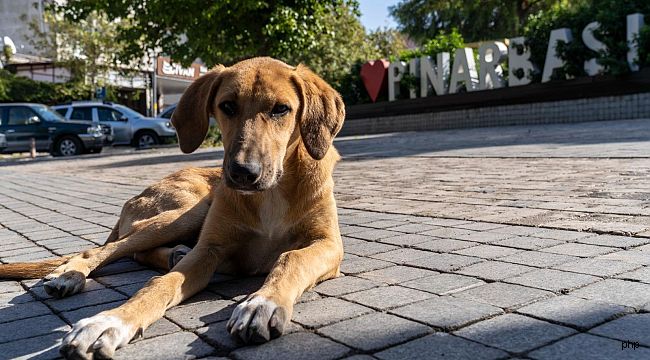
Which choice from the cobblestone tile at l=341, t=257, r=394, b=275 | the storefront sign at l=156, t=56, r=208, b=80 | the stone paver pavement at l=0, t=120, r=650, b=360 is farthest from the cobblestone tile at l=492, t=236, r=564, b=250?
the storefront sign at l=156, t=56, r=208, b=80

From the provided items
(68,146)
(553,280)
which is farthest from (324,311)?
(68,146)

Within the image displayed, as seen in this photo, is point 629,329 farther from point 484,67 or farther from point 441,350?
point 484,67

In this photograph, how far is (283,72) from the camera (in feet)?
11.9

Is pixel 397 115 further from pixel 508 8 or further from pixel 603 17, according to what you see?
pixel 508 8

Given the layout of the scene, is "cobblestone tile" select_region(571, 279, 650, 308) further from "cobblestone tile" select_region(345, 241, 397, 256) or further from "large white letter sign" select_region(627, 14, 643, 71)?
"large white letter sign" select_region(627, 14, 643, 71)

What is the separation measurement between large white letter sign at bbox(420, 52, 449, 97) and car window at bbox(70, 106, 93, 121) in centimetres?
1368

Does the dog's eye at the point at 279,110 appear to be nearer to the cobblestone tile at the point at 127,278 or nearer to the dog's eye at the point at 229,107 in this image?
the dog's eye at the point at 229,107

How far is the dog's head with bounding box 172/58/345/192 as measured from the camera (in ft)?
9.90

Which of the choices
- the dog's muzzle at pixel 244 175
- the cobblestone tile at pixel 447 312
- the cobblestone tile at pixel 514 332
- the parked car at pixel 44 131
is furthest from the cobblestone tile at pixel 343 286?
the parked car at pixel 44 131

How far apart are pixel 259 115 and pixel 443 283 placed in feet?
4.32

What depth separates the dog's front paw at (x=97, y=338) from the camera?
2275 mm

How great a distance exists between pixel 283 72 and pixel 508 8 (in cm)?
3125

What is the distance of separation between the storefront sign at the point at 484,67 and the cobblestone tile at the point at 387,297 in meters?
14.5

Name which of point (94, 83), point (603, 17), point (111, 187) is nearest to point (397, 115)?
point (603, 17)
